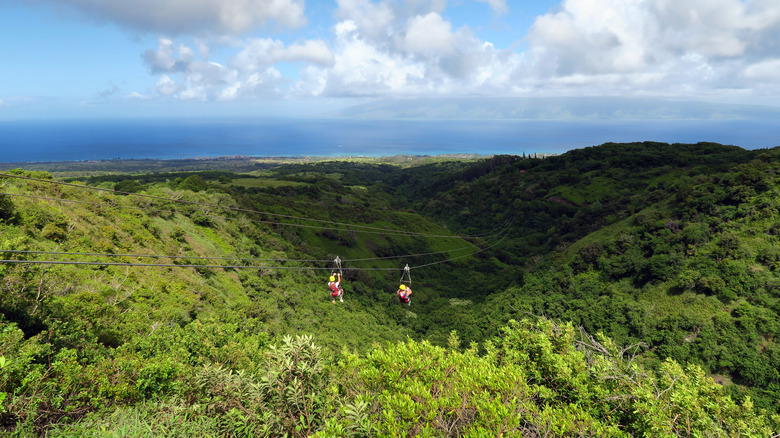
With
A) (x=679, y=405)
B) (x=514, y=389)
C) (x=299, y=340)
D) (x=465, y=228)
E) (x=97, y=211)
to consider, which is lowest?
(x=465, y=228)

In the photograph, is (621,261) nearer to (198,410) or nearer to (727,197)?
(727,197)

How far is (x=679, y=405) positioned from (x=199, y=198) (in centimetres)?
4985

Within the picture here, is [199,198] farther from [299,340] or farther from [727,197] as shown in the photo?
[727,197]

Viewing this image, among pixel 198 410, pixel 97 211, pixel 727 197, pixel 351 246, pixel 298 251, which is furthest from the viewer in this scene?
pixel 351 246

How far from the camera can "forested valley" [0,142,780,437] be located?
922 cm

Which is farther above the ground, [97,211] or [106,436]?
[97,211]

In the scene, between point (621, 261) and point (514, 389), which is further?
point (621, 261)

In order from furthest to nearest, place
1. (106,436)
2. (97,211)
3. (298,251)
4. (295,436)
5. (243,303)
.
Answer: (298,251) → (243,303) → (97,211) → (295,436) → (106,436)

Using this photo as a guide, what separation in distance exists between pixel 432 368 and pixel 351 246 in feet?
168

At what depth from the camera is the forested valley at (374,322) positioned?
9.22 meters

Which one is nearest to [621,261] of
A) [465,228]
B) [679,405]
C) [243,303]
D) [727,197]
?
[727,197]

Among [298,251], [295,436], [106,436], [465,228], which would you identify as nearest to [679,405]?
[295,436]

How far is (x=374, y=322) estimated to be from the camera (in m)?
43.8

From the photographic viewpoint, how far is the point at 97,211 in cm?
2589
